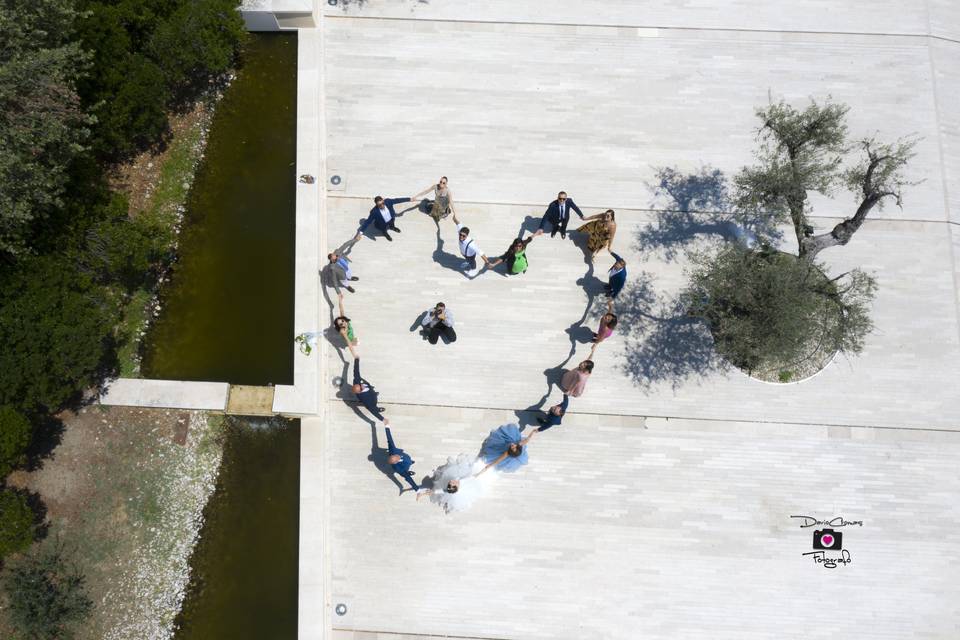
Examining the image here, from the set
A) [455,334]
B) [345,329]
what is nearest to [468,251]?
[455,334]

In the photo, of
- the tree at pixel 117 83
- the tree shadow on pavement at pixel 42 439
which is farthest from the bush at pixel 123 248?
the tree shadow on pavement at pixel 42 439

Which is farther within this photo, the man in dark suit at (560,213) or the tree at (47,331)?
the man in dark suit at (560,213)

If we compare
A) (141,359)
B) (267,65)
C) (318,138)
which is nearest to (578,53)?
(318,138)

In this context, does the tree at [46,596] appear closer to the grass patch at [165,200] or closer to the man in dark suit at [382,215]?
the grass patch at [165,200]

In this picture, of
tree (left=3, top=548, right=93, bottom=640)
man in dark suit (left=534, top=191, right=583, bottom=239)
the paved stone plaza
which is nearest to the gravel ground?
tree (left=3, top=548, right=93, bottom=640)

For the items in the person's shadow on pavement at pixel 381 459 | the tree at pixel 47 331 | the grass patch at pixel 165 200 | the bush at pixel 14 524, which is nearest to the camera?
the tree at pixel 47 331

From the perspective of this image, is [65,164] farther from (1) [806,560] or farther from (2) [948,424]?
(2) [948,424]

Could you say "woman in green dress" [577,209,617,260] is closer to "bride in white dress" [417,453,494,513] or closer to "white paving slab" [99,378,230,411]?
"bride in white dress" [417,453,494,513]
